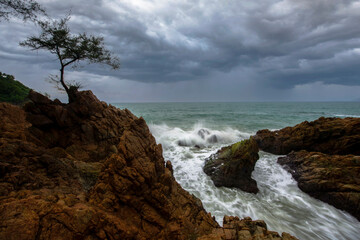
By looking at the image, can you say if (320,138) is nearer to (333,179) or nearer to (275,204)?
(333,179)

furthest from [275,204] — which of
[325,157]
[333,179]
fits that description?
[325,157]

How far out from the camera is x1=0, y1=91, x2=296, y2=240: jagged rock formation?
3273 mm

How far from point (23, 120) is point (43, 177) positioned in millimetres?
5367

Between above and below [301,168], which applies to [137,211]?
above

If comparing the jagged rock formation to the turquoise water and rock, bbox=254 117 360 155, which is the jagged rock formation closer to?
rock, bbox=254 117 360 155

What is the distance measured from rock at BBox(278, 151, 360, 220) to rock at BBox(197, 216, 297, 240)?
27.0ft

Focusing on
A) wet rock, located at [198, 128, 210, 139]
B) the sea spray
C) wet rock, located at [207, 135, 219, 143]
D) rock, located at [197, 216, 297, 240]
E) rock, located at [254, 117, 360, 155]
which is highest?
rock, located at [254, 117, 360, 155]

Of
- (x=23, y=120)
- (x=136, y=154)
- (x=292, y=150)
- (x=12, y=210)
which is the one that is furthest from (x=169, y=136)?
(x=12, y=210)

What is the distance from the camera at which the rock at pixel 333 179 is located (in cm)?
941

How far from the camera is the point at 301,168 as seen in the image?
41.3 ft

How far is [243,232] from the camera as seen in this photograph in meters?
4.96

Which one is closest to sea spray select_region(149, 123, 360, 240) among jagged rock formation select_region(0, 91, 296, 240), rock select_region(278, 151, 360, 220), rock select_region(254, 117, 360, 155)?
rock select_region(278, 151, 360, 220)

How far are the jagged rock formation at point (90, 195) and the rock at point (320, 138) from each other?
1541 centimetres

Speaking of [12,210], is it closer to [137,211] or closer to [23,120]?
[137,211]
